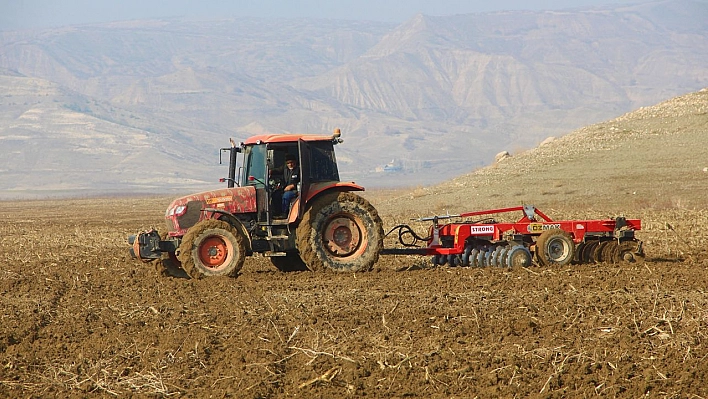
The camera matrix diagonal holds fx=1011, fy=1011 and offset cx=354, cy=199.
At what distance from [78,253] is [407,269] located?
8655mm

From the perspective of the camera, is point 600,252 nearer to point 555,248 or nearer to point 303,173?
point 555,248

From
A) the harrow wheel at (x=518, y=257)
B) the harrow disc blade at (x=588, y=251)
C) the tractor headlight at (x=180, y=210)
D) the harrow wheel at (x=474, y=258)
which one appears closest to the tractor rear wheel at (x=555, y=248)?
the harrow wheel at (x=518, y=257)

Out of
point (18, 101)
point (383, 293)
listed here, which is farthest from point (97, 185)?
point (383, 293)

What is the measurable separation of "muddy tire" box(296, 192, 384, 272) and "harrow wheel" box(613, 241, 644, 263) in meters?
3.86

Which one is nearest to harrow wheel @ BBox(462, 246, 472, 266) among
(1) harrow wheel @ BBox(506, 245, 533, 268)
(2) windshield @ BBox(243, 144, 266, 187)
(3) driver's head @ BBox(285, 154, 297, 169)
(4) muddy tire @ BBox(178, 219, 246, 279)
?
(1) harrow wheel @ BBox(506, 245, 533, 268)

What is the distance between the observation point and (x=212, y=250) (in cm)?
1491

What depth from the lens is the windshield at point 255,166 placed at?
15.4m

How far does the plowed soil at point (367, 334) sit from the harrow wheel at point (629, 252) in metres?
0.46

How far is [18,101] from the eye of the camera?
640 ft

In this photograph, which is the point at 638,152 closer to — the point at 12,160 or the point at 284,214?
the point at 284,214

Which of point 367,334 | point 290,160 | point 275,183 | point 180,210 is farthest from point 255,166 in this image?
point 367,334

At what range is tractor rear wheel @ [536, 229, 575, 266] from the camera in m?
15.7

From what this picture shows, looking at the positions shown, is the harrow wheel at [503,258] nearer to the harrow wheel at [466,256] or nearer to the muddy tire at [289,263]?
the harrow wheel at [466,256]

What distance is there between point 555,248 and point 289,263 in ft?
14.1
